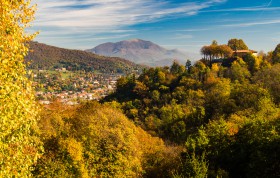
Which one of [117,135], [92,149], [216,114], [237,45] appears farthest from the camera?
[237,45]

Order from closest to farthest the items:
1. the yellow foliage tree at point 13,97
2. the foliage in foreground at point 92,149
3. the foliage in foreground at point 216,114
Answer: the yellow foliage tree at point 13,97 < the foliage in foreground at point 92,149 < the foliage in foreground at point 216,114

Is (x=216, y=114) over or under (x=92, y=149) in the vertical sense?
under

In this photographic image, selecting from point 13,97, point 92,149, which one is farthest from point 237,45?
point 13,97

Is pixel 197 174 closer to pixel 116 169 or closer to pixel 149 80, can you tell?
pixel 116 169

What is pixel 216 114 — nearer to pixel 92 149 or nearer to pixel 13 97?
pixel 92 149

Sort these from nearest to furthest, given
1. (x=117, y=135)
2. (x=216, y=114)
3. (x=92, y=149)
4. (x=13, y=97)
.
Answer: (x=13, y=97) → (x=92, y=149) → (x=117, y=135) → (x=216, y=114)

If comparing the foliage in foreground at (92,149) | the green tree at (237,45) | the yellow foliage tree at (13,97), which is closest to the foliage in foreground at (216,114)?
the foliage in foreground at (92,149)

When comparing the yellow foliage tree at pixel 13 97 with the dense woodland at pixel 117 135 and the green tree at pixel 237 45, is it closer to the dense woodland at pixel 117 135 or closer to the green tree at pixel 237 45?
the dense woodland at pixel 117 135

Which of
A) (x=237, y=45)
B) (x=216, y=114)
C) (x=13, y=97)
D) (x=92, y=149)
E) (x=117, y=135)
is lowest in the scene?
(x=216, y=114)
